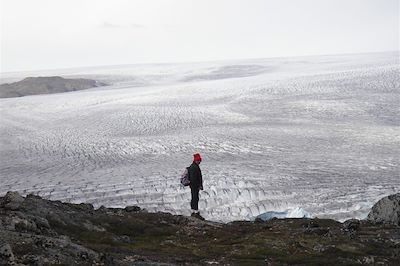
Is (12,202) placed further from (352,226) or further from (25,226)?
(352,226)

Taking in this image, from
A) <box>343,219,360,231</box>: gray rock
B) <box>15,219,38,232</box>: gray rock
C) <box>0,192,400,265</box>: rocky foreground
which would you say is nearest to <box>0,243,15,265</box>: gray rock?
<box>0,192,400,265</box>: rocky foreground

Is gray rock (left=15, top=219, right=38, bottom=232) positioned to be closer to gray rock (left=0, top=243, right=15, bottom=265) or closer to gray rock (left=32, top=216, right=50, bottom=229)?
gray rock (left=32, top=216, right=50, bottom=229)

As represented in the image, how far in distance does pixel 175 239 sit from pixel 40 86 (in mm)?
71548

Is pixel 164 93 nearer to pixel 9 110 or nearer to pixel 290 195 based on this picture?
pixel 9 110

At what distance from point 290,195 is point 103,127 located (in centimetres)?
1915

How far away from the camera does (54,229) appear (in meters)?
9.06

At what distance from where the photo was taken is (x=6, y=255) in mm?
6023

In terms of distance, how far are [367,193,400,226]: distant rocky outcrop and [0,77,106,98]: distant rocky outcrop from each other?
221 feet

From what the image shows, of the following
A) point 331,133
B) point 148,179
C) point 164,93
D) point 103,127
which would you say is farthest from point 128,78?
point 148,179

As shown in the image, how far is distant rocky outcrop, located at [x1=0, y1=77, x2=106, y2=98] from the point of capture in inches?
2859

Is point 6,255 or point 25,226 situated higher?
point 6,255

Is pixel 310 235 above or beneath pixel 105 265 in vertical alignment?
beneath

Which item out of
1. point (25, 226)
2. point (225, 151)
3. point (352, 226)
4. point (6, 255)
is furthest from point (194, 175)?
point (225, 151)

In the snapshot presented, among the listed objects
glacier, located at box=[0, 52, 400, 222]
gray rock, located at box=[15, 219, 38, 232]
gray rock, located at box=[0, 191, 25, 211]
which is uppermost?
gray rock, located at box=[0, 191, 25, 211]
